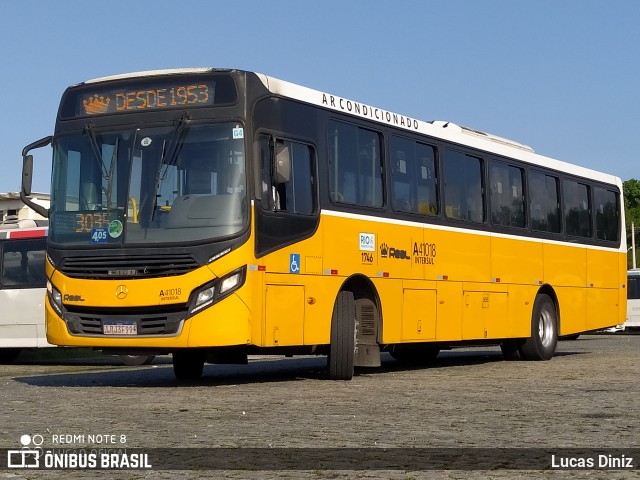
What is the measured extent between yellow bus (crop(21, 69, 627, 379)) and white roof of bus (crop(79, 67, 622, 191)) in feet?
0.12

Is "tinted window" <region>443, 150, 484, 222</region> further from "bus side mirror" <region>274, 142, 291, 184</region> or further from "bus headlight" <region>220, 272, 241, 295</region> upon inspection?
"bus headlight" <region>220, 272, 241, 295</region>

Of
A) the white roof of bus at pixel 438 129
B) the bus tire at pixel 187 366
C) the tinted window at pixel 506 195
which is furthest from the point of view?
the tinted window at pixel 506 195

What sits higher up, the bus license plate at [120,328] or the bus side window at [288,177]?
the bus side window at [288,177]

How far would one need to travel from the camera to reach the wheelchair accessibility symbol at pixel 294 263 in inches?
603

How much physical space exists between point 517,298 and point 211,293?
8727 mm

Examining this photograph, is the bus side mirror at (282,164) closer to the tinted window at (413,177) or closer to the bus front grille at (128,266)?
the bus front grille at (128,266)

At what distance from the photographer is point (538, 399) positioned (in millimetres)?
13312

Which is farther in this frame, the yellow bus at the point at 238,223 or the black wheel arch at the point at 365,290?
the black wheel arch at the point at 365,290

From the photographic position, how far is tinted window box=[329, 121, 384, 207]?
16.5 metres

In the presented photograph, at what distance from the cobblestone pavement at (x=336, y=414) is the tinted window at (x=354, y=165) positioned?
2492 millimetres

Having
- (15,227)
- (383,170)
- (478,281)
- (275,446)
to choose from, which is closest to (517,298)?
(478,281)

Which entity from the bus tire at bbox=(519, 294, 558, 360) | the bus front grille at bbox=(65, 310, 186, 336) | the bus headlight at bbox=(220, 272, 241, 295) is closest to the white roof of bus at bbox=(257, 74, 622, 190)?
the bus headlight at bbox=(220, 272, 241, 295)

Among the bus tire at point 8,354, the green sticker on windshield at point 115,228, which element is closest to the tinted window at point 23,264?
the bus tire at point 8,354

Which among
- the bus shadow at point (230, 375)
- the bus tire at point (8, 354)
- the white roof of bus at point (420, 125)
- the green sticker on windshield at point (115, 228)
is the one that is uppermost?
the white roof of bus at point (420, 125)
